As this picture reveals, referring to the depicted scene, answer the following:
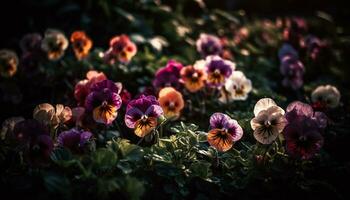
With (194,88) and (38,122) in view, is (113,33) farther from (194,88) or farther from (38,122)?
(38,122)

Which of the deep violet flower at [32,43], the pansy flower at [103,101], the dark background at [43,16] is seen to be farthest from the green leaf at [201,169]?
the dark background at [43,16]

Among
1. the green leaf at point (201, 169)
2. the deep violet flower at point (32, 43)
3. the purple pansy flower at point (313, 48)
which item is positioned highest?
the purple pansy flower at point (313, 48)

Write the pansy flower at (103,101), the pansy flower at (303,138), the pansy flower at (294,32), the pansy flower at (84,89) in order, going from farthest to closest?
the pansy flower at (294,32) < the pansy flower at (84,89) < the pansy flower at (103,101) < the pansy flower at (303,138)

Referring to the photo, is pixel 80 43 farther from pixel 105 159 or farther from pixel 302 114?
pixel 302 114

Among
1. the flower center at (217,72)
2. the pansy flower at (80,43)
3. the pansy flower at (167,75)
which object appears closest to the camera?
the flower center at (217,72)

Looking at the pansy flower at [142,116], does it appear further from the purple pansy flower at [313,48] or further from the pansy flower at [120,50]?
the purple pansy flower at [313,48]

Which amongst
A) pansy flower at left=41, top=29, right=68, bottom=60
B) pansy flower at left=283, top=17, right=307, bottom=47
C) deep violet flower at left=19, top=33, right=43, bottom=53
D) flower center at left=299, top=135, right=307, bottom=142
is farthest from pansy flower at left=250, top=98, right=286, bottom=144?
pansy flower at left=283, top=17, right=307, bottom=47

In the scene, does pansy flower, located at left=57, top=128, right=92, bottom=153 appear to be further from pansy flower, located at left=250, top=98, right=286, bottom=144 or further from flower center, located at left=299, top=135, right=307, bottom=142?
flower center, located at left=299, top=135, right=307, bottom=142
